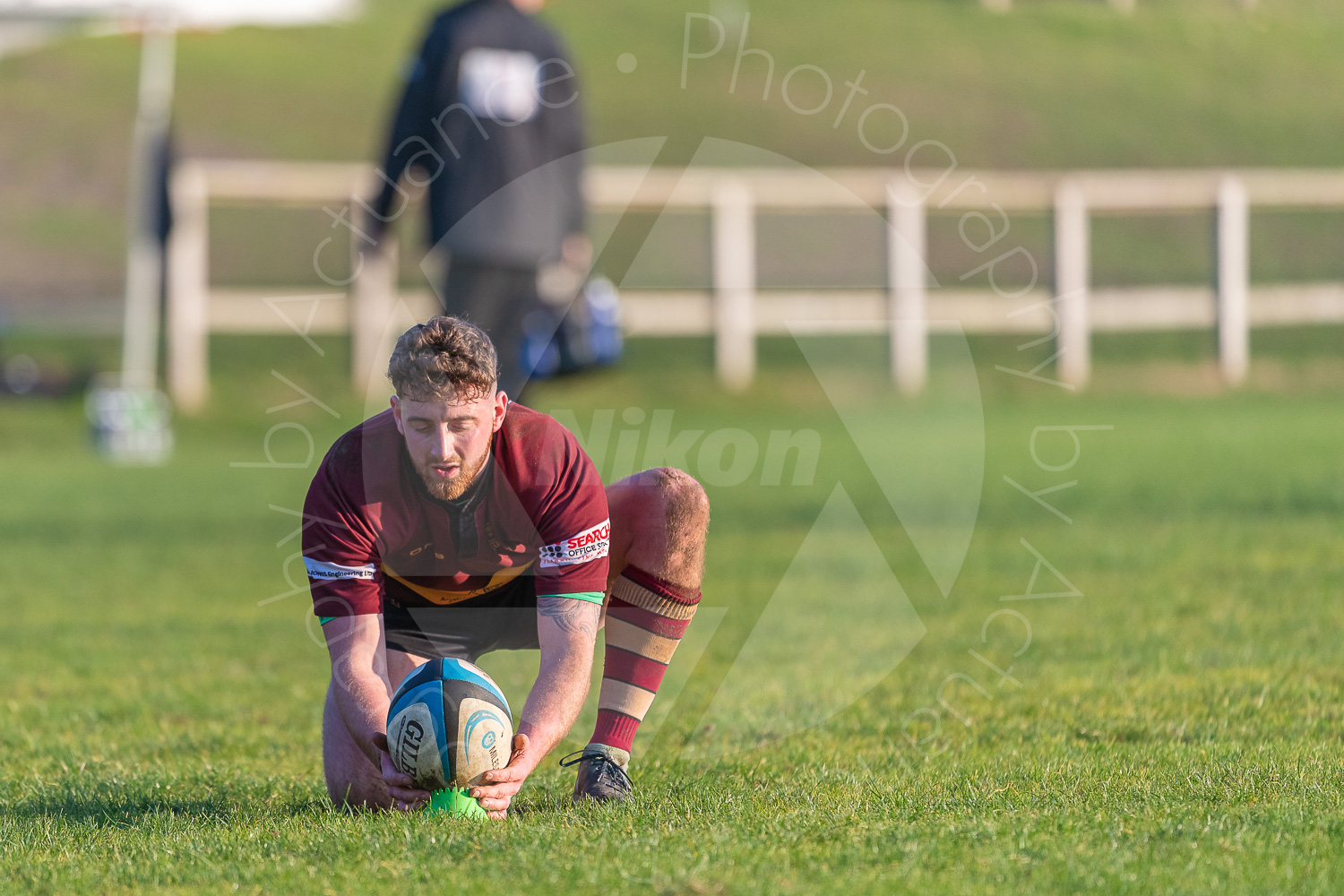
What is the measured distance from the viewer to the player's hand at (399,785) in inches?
144

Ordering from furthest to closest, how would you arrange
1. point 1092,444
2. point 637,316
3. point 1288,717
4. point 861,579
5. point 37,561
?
point 637,316
point 1092,444
point 37,561
point 861,579
point 1288,717

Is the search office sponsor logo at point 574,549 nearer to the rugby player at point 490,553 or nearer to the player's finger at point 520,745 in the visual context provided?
the rugby player at point 490,553

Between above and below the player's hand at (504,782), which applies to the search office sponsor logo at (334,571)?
above

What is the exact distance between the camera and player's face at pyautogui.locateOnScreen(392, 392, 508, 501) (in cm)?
353

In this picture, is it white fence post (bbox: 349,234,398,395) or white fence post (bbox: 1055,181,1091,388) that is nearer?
white fence post (bbox: 349,234,398,395)

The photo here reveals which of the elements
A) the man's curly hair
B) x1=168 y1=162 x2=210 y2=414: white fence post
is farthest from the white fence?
the man's curly hair

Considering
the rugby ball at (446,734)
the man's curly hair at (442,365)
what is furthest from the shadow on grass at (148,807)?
the man's curly hair at (442,365)

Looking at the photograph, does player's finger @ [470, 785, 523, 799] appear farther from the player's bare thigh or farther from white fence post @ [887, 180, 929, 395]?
white fence post @ [887, 180, 929, 395]

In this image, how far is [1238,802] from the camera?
3561mm

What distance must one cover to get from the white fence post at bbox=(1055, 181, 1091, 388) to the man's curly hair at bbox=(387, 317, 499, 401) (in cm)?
→ 1654

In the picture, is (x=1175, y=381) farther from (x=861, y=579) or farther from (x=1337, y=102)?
(x=1337, y=102)

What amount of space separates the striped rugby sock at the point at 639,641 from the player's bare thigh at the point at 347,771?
598 mm

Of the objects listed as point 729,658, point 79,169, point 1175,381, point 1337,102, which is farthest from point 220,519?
point 1337,102

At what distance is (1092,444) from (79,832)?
11956 mm
